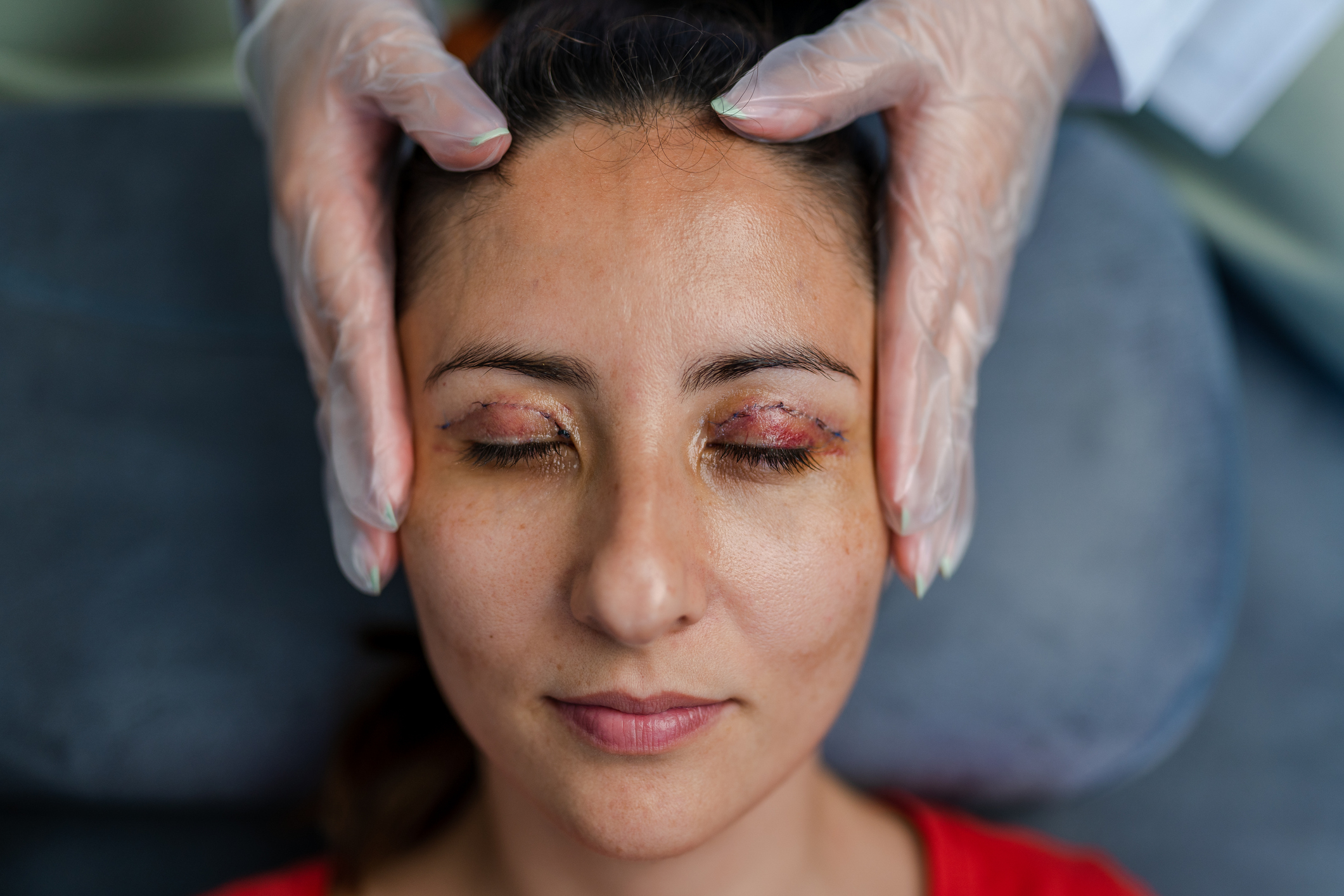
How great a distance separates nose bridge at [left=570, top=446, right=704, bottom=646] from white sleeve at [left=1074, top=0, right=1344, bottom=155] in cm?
106

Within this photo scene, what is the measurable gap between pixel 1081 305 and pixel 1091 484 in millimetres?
324

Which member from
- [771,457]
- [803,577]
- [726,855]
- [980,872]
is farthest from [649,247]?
[980,872]

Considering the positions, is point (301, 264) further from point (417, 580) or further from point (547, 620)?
point (547, 620)

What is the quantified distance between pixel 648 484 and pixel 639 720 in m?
0.27

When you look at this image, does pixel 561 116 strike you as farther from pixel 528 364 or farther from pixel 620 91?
pixel 528 364

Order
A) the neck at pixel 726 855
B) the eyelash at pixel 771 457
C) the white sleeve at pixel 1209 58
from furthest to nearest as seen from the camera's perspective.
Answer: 1. the white sleeve at pixel 1209 58
2. the neck at pixel 726 855
3. the eyelash at pixel 771 457

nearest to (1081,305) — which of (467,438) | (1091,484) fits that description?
(1091,484)

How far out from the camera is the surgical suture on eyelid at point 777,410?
1.12 metres

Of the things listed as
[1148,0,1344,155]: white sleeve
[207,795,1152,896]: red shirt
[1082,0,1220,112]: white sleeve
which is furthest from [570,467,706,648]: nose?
Answer: [1148,0,1344,155]: white sleeve

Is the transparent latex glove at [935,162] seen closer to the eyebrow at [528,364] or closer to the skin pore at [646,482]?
the skin pore at [646,482]

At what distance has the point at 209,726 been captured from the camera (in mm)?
1636

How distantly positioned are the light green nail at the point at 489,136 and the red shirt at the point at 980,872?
3.61 ft

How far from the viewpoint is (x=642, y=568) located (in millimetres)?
1039

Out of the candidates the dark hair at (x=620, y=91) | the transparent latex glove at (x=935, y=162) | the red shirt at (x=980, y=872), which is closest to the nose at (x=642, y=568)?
the transparent latex glove at (x=935, y=162)
